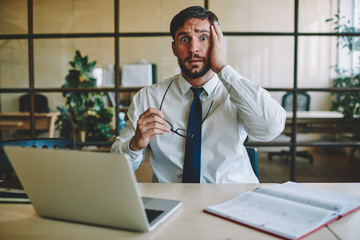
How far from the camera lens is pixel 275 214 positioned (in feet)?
2.61

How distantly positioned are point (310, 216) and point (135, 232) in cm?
44

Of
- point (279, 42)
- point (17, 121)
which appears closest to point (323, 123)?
point (279, 42)

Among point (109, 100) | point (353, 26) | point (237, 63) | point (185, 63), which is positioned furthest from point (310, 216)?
point (237, 63)

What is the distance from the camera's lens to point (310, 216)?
78 cm

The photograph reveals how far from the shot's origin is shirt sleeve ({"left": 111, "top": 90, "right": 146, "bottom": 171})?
143cm

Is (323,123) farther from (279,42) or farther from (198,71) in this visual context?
(198,71)

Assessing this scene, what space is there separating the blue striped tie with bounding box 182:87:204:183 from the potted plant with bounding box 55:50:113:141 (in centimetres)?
130

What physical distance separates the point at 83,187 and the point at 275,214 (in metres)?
0.49

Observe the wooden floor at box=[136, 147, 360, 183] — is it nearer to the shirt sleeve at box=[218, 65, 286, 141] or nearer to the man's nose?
the shirt sleeve at box=[218, 65, 286, 141]

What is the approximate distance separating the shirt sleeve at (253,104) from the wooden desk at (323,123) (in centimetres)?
92

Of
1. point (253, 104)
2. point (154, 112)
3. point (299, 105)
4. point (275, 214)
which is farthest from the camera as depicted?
point (299, 105)

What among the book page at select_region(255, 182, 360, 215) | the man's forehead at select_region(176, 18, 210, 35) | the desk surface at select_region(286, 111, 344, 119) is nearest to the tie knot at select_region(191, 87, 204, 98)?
the man's forehead at select_region(176, 18, 210, 35)

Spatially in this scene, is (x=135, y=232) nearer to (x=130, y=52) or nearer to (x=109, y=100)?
(x=109, y=100)

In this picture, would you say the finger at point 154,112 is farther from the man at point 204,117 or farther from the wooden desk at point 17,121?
the wooden desk at point 17,121
